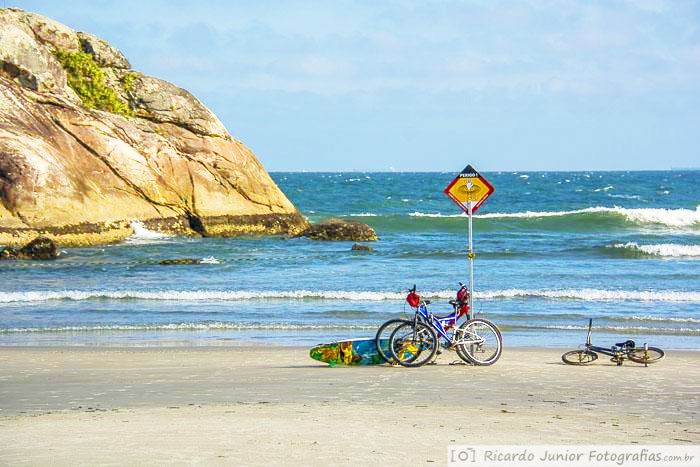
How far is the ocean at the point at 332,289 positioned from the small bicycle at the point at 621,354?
91.6 inches

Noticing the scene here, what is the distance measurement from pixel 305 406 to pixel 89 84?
92.5 feet

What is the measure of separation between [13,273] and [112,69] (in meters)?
13.3

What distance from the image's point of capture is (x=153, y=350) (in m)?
15.2

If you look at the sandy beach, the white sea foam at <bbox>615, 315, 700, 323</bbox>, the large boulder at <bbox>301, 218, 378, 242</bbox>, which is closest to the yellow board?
the sandy beach

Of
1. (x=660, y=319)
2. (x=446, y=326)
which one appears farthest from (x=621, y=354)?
(x=660, y=319)

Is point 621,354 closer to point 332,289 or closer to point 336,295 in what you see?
point 336,295

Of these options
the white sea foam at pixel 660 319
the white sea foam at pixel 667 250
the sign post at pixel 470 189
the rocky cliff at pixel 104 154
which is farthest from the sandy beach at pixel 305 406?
the white sea foam at pixel 667 250

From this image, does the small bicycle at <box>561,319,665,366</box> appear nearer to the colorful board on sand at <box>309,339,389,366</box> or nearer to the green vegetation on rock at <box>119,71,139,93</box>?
the colorful board on sand at <box>309,339,389,366</box>

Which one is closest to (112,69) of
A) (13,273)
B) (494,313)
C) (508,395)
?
(13,273)

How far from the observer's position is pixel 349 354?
13.3 metres

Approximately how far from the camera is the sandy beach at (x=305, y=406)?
8047 mm

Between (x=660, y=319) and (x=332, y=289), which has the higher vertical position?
(x=332, y=289)

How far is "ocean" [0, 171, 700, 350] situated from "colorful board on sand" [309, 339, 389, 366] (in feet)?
6.64

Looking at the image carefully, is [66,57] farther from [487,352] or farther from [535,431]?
[535,431]
